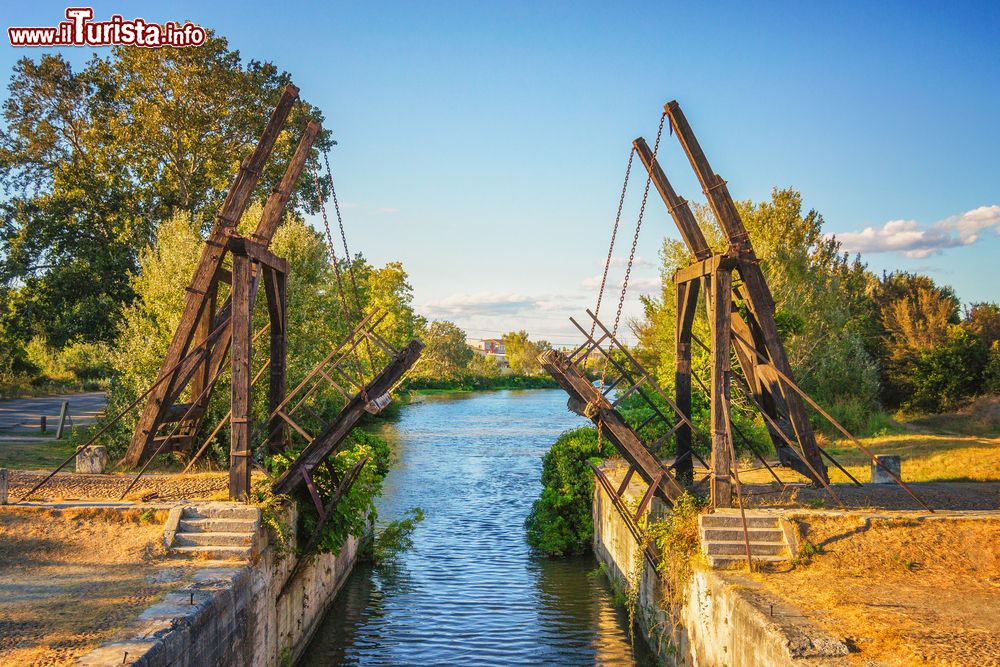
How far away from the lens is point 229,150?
105ft

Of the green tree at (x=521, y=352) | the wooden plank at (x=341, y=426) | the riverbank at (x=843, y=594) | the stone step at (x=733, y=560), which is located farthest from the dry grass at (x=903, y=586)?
the green tree at (x=521, y=352)

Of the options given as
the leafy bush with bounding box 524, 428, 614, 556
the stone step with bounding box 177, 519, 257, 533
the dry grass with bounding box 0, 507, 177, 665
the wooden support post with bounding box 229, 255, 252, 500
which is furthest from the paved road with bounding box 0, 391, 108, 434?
the stone step with bounding box 177, 519, 257, 533

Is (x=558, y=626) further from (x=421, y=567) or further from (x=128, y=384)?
(x=128, y=384)

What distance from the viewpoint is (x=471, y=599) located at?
1689 cm

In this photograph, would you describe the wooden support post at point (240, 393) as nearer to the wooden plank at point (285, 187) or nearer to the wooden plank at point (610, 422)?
Answer: the wooden plank at point (285, 187)

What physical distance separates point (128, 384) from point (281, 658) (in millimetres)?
11809

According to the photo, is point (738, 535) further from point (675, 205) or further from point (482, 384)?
point (482, 384)

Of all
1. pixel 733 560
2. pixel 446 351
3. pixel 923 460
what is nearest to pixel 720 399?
pixel 733 560

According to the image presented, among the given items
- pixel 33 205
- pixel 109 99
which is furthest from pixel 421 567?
pixel 109 99

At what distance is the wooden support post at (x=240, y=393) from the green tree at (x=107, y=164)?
19306mm

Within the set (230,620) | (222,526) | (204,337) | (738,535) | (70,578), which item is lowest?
(230,620)

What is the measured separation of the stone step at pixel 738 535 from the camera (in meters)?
11.5

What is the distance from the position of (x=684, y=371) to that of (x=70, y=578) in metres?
10.2

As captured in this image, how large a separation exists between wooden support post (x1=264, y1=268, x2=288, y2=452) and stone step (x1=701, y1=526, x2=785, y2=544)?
7837 mm
